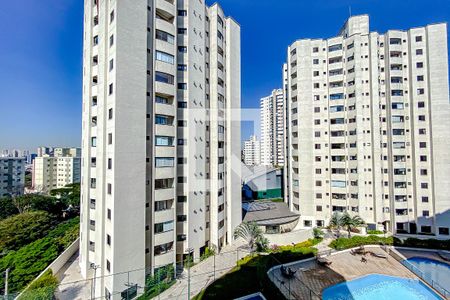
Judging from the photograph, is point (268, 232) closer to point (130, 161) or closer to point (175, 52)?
point (130, 161)

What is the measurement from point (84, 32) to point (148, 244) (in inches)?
877

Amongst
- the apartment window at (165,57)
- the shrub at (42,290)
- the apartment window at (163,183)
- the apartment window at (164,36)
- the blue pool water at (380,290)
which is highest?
the apartment window at (164,36)

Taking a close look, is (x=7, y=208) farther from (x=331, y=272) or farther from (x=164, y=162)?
(x=331, y=272)

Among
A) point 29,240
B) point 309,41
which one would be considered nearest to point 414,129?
point 309,41

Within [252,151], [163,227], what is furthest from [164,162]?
[252,151]

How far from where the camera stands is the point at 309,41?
34.8 metres

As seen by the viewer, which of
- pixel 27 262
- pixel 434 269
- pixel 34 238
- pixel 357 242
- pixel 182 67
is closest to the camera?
pixel 27 262

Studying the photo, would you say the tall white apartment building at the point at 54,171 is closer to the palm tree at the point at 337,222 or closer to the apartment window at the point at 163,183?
the apartment window at the point at 163,183

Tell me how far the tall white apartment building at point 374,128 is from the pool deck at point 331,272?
10095 millimetres

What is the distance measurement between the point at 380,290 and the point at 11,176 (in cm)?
9163

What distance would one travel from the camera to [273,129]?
96188mm

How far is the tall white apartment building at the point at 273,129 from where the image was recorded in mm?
90500

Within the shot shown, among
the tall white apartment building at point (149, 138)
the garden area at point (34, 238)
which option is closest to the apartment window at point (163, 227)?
the tall white apartment building at point (149, 138)

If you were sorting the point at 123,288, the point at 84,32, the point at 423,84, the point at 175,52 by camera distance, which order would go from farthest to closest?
the point at 423,84 < the point at 84,32 < the point at 175,52 < the point at 123,288
